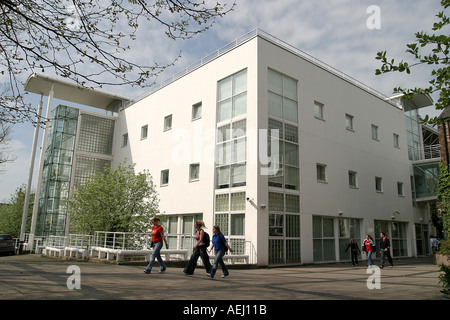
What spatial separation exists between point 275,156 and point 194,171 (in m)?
5.73

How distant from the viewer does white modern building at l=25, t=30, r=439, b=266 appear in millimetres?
18172

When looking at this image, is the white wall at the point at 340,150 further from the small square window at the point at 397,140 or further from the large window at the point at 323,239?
the large window at the point at 323,239

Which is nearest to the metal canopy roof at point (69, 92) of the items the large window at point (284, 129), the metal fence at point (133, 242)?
the metal fence at point (133, 242)

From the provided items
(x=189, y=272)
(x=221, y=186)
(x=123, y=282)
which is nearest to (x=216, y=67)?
(x=221, y=186)

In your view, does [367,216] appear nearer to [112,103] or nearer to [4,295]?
[4,295]

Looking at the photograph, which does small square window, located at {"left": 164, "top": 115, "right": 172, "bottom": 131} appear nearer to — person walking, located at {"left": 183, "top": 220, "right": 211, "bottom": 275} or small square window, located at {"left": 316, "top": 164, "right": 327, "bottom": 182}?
small square window, located at {"left": 316, "top": 164, "right": 327, "bottom": 182}

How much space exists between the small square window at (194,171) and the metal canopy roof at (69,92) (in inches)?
533

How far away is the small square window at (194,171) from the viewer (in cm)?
2166

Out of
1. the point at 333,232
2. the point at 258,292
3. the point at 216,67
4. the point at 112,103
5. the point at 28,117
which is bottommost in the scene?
the point at 258,292

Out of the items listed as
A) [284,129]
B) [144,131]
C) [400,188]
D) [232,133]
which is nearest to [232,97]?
[232,133]

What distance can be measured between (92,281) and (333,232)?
15.9 meters

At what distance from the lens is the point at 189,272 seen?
11141 millimetres

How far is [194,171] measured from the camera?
72.1 feet

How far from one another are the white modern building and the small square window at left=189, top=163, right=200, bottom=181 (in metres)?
0.07
